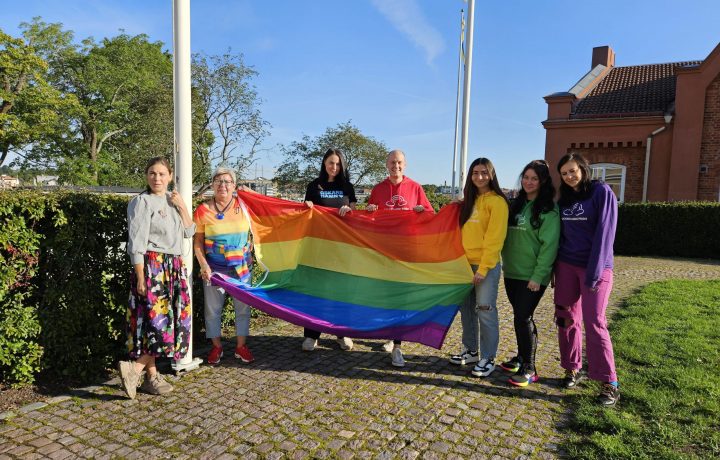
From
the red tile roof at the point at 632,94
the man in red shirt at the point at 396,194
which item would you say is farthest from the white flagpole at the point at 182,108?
the red tile roof at the point at 632,94

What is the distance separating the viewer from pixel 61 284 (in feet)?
13.8

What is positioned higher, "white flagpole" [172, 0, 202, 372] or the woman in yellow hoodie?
"white flagpole" [172, 0, 202, 372]

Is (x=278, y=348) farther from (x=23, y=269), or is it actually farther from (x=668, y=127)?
(x=668, y=127)

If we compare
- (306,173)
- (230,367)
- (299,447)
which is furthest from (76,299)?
(306,173)

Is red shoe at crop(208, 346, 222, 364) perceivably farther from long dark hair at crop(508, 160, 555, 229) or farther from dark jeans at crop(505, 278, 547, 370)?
long dark hair at crop(508, 160, 555, 229)

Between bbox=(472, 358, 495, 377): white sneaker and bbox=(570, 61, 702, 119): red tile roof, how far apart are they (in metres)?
19.9

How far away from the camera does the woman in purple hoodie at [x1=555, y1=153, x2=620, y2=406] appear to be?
13.1 ft

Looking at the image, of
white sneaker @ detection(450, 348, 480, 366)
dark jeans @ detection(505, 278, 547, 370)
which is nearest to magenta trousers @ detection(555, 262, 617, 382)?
dark jeans @ detection(505, 278, 547, 370)

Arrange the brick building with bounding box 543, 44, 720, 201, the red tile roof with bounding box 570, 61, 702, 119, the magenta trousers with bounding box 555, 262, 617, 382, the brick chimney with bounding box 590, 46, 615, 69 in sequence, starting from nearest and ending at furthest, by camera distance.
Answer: the magenta trousers with bounding box 555, 262, 617, 382, the brick building with bounding box 543, 44, 720, 201, the red tile roof with bounding box 570, 61, 702, 119, the brick chimney with bounding box 590, 46, 615, 69

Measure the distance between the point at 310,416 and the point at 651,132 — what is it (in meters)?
22.0

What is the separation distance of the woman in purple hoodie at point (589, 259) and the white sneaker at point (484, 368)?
0.71 m

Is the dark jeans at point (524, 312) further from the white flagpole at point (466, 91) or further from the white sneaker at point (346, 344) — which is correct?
the white flagpole at point (466, 91)

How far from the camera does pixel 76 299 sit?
422cm

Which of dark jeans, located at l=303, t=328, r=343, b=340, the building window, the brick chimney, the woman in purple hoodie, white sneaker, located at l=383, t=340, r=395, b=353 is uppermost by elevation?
the brick chimney
